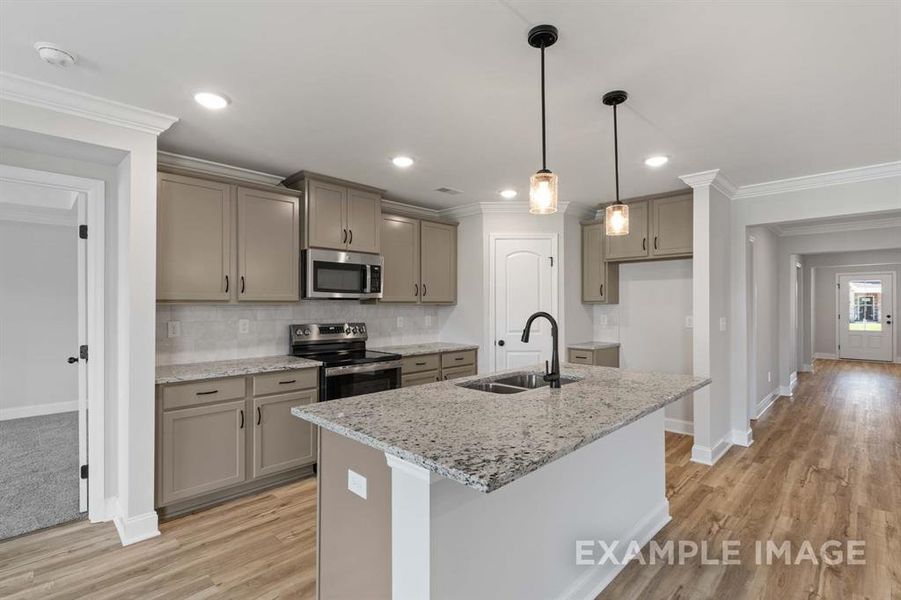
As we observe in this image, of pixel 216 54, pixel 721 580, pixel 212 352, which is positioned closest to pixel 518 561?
pixel 721 580

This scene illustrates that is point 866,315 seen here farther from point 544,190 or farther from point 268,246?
point 268,246

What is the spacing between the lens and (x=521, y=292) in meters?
4.72

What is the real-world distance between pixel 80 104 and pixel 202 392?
1.73m

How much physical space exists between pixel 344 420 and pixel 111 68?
6.45 ft

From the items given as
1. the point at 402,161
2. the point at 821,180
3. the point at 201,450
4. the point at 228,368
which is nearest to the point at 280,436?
the point at 201,450

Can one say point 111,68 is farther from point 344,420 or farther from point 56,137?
point 344,420

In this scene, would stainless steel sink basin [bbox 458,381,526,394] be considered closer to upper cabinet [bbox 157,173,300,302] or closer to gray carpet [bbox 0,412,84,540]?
upper cabinet [bbox 157,173,300,302]

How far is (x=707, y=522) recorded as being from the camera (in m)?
2.73

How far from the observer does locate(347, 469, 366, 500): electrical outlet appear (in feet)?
5.22

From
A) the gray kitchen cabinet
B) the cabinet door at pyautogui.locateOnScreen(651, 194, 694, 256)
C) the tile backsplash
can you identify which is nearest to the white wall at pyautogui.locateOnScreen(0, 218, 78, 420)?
the tile backsplash

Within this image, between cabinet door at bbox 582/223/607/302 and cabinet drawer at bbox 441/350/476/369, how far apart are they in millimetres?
1439

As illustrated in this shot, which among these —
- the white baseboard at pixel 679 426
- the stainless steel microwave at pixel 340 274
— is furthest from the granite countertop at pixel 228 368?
the white baseboard at pixel 679 426

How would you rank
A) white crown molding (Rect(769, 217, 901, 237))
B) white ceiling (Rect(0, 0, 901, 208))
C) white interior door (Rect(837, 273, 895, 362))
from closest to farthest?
1. white ceiling (Rect(0, 0, 901, 208))
2. white crown molding (Rect(769, 217, 901, 237))
3. white interior door (Rect(837, 273, 895, 362))

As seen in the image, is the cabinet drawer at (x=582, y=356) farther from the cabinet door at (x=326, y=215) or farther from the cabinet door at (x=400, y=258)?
the cabinet door at (x=326, y=215)
